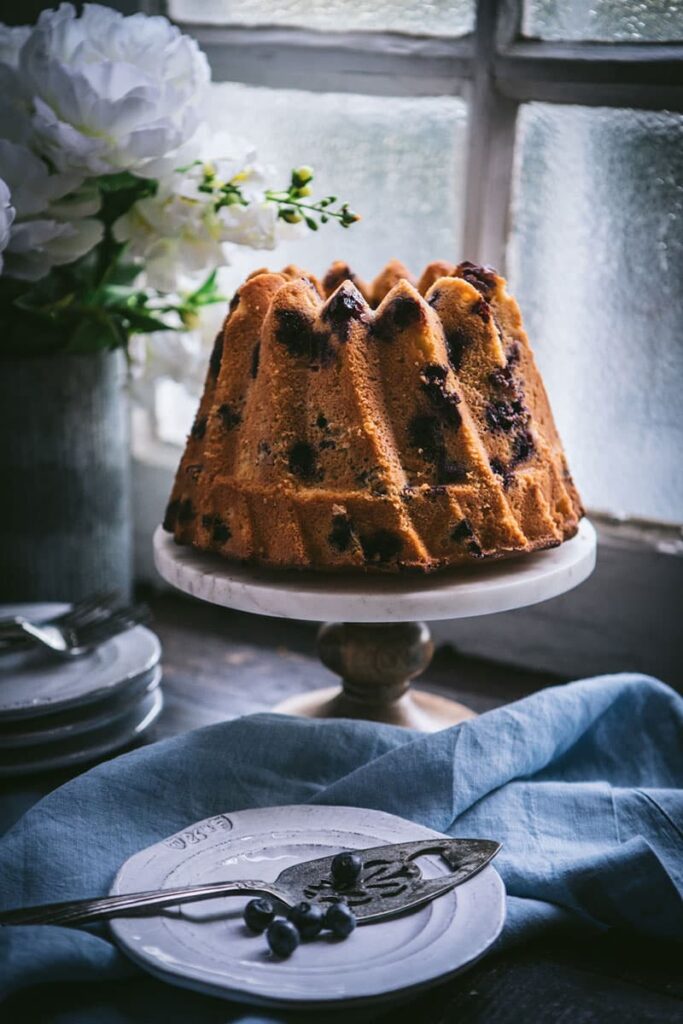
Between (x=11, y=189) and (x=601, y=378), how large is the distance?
67 centimetres

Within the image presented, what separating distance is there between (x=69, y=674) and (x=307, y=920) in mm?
476

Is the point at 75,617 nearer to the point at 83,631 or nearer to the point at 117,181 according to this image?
the point at 83,631

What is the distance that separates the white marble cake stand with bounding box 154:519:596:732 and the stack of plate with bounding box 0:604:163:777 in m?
0.14

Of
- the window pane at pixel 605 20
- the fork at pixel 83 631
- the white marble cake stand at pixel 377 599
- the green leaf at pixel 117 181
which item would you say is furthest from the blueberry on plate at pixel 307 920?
the window pane at pixel 605 20

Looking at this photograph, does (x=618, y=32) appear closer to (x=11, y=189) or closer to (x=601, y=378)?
(x=601, y=378)

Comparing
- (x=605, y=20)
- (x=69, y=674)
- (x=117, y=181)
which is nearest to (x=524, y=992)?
(x=69, y=674)

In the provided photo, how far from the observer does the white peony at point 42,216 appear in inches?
39.9

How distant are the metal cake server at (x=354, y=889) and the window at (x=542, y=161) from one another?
608mm

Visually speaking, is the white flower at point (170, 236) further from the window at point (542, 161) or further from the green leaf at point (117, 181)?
the window at point (542, 161)

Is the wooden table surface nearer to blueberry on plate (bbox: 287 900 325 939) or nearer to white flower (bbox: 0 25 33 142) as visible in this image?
blueberry on plate (bbox: 287 900 325 939)

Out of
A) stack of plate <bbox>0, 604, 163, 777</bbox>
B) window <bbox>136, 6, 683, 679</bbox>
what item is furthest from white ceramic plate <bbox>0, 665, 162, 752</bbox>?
window <bbox>136, 6, 683, 679</bbox>

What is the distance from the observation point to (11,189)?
1.02 metres

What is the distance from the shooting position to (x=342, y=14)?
1.32 meters

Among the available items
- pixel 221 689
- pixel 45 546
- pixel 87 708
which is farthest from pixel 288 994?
pixel 45 546
